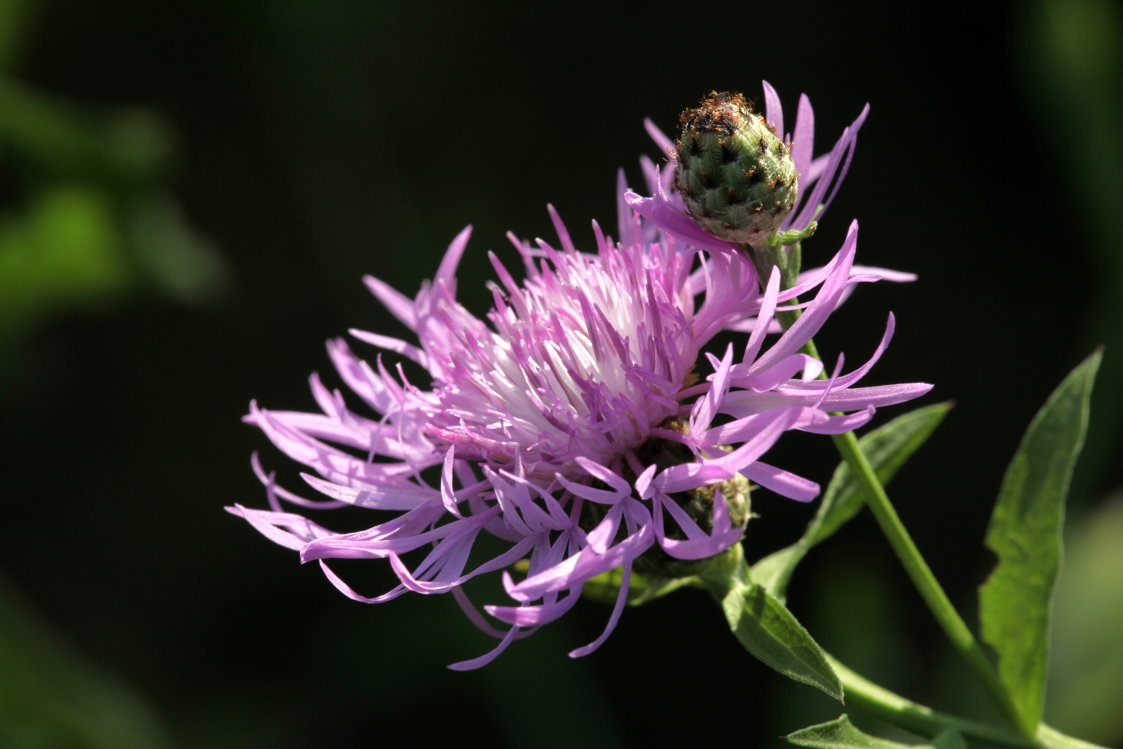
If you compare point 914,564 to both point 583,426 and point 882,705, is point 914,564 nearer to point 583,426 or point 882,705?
point 882,705

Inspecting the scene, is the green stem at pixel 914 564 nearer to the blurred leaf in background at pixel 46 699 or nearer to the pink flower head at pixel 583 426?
the pink flower head at pixel 583 426

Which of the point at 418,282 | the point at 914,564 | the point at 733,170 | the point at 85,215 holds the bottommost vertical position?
the point at 914,564

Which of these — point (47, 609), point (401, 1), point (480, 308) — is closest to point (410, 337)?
point (480, 308)

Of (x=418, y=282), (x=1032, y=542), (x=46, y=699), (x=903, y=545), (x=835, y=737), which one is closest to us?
(x=835, y=737)

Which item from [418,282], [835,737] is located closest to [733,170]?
[835,737]

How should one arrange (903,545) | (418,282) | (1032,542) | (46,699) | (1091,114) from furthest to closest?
(418,282), (1091,114), (46,699), (1032,542), (903,545)

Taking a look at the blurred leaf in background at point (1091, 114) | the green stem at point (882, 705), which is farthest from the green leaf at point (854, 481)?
the blurred leaf in background at point (1091, 114)

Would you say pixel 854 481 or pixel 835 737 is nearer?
Result: pixel 835 737

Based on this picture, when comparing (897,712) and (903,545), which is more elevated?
(903,545)
